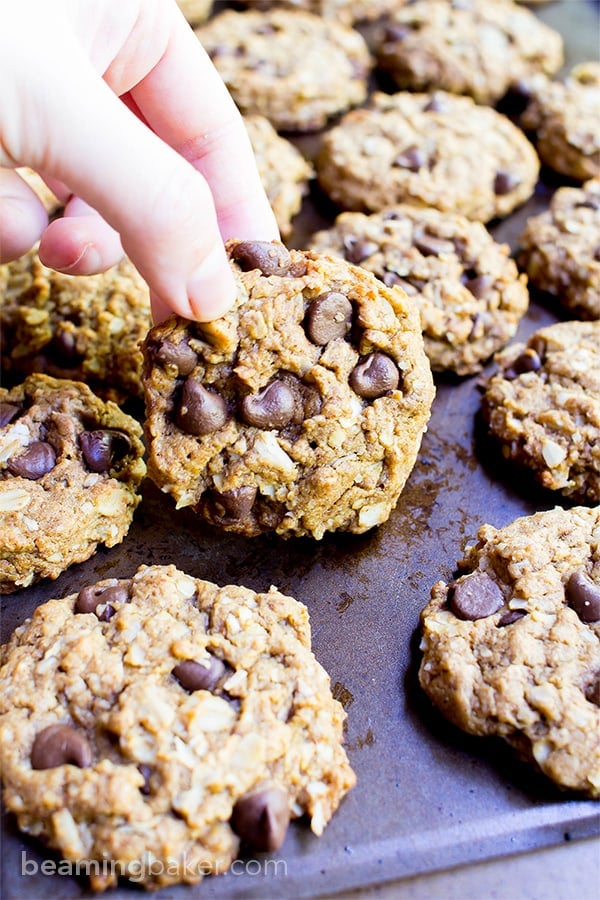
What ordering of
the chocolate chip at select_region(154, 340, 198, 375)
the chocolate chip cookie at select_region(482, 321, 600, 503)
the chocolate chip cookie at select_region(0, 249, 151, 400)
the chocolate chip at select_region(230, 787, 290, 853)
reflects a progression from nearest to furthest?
the chocolate chip at select_region(230, 787, 290, 853) < the chocolate chip at select_region(154, 340, 198, 375) < the chocolate chip cookie at select_region(482, 321, 600, 503) < the chocolate chip cookie at select_region(0, 249, 151, 400)

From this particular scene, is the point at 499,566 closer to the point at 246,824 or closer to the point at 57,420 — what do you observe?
the point at 246,824

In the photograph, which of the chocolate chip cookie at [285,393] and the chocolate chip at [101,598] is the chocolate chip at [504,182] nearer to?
the chocolate chip cookie at [285,393]

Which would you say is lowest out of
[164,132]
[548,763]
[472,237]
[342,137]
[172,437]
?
[548,763]

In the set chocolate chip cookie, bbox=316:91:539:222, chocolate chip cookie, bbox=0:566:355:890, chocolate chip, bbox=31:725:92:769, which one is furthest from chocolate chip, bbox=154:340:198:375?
chocolate chip cookie, bbox=316:91:539:222

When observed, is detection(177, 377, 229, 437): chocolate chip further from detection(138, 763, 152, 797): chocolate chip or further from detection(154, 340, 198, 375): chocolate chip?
detection(138, 763, 152, 797): chocolate chip

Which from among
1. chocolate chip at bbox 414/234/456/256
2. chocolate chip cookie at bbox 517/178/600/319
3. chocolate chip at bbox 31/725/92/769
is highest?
chocolate chip at bbox 31/725/92/769

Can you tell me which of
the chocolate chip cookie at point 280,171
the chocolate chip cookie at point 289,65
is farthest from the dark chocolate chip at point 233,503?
the chocolate chip cookie at point 289,65

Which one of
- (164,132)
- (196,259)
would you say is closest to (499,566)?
(196,259)
